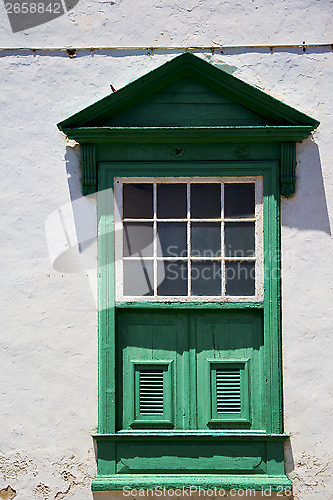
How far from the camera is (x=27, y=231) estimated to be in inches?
185

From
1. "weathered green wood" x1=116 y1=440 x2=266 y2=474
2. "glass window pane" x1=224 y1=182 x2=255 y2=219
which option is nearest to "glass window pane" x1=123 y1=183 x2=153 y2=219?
"glass window pane" x1=224 y1=182 x2=255 y2=219

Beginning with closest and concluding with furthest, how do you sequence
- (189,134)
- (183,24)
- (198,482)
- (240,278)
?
(198,482), (189,134), (240,278), (183,24)

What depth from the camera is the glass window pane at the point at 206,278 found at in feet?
15.3

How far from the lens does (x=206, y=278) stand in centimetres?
467

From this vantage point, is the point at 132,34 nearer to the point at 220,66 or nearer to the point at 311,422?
the point at 220,66

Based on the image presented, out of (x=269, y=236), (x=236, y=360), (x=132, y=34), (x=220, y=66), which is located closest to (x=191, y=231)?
(x=269, y=236)

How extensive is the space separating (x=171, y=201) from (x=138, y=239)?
42cm

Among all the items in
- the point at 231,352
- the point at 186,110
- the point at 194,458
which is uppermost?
the point at 186,110

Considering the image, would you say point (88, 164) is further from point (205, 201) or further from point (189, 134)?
point (205, 201)

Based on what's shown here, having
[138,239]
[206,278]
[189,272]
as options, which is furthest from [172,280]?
[138,239]

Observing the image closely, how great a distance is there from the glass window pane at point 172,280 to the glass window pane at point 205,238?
0.55 feet

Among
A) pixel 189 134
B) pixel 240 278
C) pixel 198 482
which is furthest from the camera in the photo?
pixel 240 278

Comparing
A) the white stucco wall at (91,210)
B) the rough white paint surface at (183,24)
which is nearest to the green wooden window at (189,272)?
the white stucco wall at (91,210)

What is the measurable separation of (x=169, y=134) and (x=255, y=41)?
111 cm
